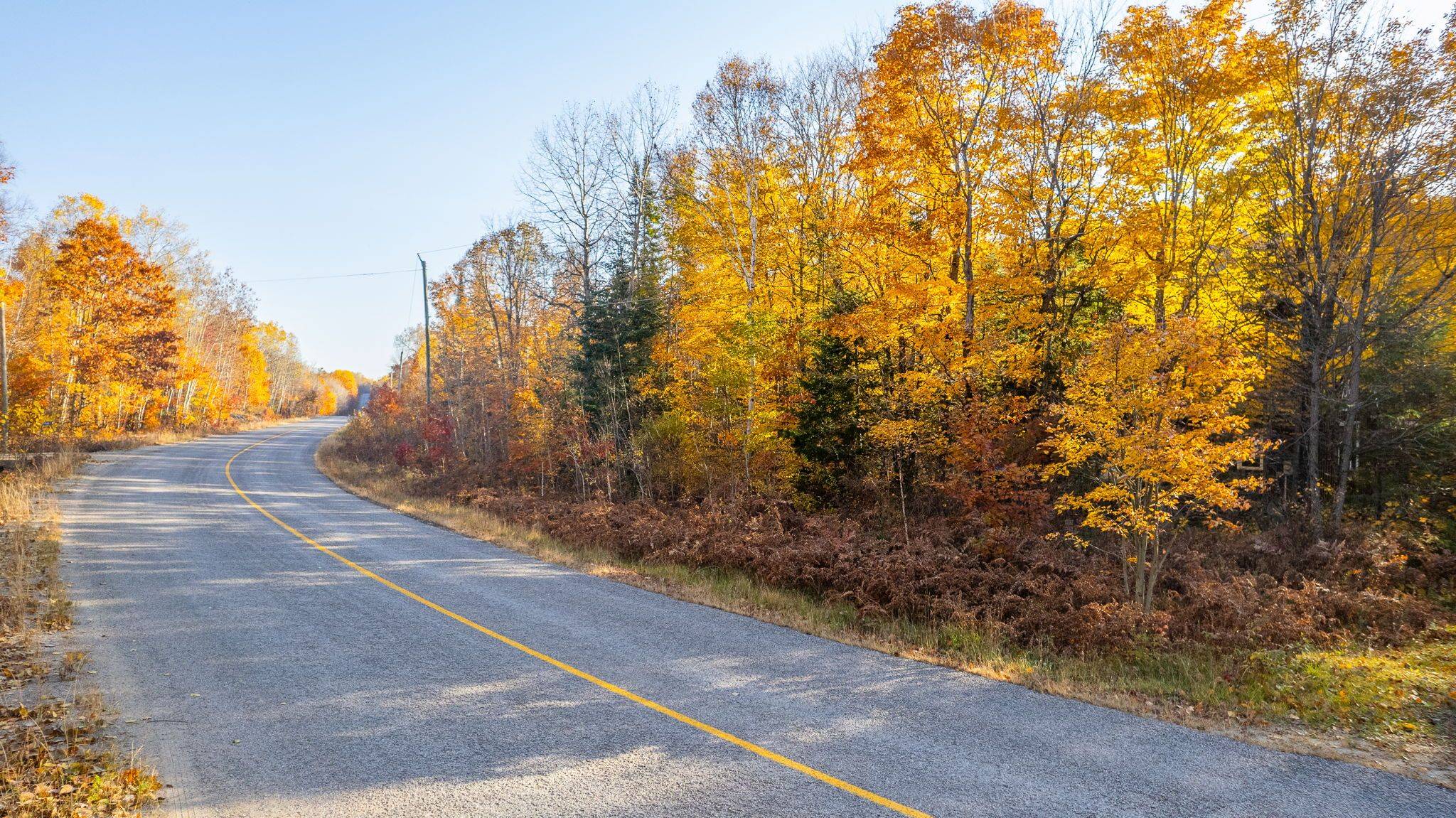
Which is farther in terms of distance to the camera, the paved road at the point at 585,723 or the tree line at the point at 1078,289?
the tree line at the point at 1078,289

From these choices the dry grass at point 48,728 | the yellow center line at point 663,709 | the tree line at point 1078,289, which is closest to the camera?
the dry grass at point 48,728

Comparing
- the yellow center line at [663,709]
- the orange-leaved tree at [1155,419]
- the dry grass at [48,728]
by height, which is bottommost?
the yellow center line at [663,709]

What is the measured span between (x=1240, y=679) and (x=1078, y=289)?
407 inches

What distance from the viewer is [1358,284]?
14.6 meters

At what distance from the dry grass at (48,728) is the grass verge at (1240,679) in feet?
22.9

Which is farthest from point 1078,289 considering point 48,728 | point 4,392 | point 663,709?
point 4,392

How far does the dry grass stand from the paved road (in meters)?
0.28

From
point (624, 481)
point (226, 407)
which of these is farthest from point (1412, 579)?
point (226, 407)

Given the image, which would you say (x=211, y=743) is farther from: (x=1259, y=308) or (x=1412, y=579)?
(x=1259, y=308)

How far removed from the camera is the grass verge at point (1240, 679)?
6367 millimetres

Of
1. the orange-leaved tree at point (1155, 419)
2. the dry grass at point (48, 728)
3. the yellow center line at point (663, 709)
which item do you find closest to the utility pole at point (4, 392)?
the dry grass at point (48, 728)

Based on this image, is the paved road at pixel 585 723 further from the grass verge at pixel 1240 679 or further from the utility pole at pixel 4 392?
the utility pole at pixel 4 392

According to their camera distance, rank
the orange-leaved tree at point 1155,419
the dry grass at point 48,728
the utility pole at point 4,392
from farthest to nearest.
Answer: the utility pole at point 4,392 → the orange-leaved tree at point 1155,419 → the dry grass at point 48,728

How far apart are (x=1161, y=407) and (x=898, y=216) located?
28.5 ft
